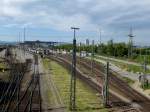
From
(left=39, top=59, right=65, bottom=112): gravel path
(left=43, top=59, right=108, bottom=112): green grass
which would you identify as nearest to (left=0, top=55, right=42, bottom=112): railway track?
(left=39, top=59, right=65, bottom=112): gravel path

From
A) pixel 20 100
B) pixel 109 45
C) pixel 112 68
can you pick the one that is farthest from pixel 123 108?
pixel 109 45

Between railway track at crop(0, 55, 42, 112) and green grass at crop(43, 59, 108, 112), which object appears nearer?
railway track at crop(0, 55, 42, 112)

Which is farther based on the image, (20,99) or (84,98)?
(84,98)

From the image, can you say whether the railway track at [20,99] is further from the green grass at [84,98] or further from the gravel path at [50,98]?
the green grass at [84,98]

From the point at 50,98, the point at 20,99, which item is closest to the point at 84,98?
the point at 50,98

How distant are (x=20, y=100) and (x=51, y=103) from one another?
3.57m

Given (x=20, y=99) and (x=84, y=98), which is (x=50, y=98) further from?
(x=84, y=98)

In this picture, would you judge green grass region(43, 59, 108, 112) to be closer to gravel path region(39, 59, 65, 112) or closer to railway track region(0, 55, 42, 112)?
gravel path region(39, 59, 65, 112)

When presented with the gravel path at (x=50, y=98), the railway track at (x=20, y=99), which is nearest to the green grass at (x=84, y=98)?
the gravel path at (x=50, y=98)

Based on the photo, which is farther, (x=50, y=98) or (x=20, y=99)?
(x=50, y=98)

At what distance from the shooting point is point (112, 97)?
48.0 metres

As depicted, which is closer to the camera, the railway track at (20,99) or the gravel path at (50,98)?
the railway track at (20,99)

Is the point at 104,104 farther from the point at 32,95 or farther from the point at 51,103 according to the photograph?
the point at 32,95

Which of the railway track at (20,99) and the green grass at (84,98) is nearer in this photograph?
the railway track at (20,99)
